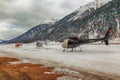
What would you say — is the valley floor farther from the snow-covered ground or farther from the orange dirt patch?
the orange dirt patch

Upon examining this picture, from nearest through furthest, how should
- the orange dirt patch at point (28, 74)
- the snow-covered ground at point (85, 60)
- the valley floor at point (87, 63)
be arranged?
the orange dirt patch at point (28, 74), the valley floor at point (87, 63), the snow-covered ground at point (85, 60)

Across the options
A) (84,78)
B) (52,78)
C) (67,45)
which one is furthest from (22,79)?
(67,45)

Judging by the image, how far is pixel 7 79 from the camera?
18.7 meters

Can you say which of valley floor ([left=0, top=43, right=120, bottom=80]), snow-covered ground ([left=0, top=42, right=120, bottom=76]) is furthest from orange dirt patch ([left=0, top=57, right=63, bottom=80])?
snow-covered ground ([left=0, top=42, right=120, bottom=76])

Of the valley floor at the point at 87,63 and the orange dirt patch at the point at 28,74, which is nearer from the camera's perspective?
the orange dirt patch at the point at 28,74

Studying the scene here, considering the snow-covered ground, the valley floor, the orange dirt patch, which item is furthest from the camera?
the snow-covered ground

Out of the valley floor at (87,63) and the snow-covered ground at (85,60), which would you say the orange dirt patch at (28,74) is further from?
the snow-covered ground at (85,60)

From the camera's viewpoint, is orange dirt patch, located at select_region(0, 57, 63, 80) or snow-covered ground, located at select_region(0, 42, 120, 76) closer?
orange dirt patch, located at select_region(0, 57, 63, 80)

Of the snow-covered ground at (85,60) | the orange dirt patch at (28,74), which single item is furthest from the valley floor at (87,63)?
the orange dirt patch at (28,74)

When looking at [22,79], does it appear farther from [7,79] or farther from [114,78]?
[114,78]

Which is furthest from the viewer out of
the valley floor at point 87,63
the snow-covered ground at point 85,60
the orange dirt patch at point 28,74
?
the snow-covered ground at point 85,60

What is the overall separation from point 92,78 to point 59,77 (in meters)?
2.73

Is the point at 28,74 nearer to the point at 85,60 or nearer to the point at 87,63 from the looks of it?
the point at 87,63

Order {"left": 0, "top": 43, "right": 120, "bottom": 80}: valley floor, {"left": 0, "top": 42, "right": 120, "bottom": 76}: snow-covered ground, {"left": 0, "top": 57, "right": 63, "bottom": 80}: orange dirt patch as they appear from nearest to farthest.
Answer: {"left": 0, "top": 57, "right": 63, "bottom": 80}: orange dirt patch < {"left": 0, "top": 43, "right": 120, "bottom": 80}: valley floor < {"left": 0, "top": 42, "right": 120, "bottom": 76}: snow-covered ground
